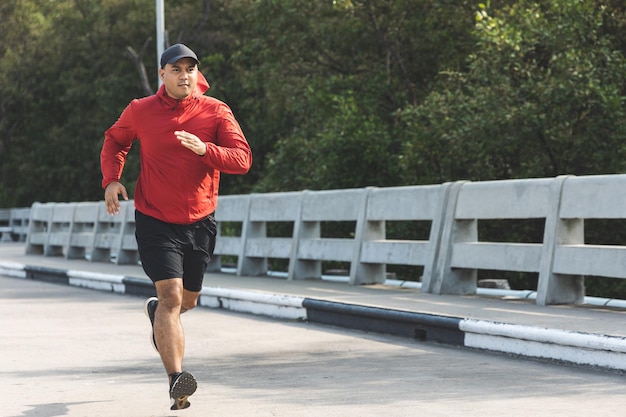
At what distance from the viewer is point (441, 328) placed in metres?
9.73

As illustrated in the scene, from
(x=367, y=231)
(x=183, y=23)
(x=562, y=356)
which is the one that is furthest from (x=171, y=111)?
(x=183, y=23)

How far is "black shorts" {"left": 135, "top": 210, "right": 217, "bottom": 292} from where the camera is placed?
7.07m

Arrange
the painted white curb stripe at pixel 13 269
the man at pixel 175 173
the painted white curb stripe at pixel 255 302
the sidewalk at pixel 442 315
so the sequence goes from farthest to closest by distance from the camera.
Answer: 1. the painted white curb stripe at pixel 13 269
2. the painted white curb stripe at pixel 255 302
3. the sidewalk at pixel 442 315
4. the man at pixel 175 173

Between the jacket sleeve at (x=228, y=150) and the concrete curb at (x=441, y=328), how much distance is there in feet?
8.60

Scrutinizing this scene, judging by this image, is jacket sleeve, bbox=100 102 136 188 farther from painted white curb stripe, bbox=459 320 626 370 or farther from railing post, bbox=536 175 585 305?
railing post, bbox=536 175 585 305

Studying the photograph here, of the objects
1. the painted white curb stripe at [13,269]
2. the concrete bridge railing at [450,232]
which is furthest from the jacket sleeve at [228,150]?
the painted white curb stripe at [13,269]

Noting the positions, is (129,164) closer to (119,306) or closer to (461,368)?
(119,306)

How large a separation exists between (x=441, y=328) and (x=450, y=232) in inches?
103

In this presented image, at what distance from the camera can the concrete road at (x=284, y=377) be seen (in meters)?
6.75

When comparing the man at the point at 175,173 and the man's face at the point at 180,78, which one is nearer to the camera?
the man at the point at 175,173

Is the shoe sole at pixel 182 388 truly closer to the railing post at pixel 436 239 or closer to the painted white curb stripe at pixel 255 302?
the painted white curb stripe at pixel 255 302

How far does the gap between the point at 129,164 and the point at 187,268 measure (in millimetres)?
45997

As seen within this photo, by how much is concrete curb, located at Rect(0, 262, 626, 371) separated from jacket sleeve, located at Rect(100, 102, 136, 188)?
3.12 m

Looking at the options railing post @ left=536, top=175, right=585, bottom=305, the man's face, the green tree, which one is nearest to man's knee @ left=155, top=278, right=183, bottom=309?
the man's face
